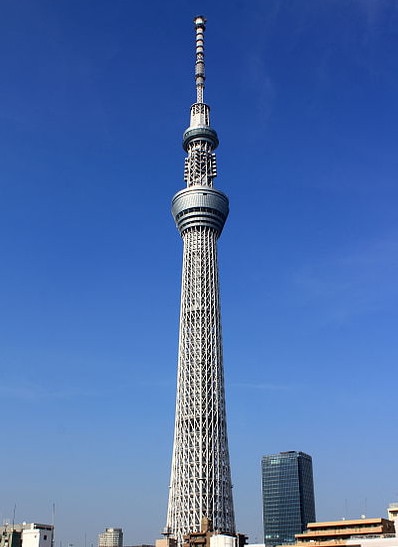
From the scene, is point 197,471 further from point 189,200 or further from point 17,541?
point 189,200

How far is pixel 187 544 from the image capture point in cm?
14288

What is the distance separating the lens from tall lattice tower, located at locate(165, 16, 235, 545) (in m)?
169

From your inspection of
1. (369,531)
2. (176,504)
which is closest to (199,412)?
(176,504)

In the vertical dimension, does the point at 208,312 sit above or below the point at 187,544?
above

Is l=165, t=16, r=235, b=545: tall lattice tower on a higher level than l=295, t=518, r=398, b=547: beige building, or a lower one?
higher

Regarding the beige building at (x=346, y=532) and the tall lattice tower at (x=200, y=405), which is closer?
the beige building at (x=346, y=532)

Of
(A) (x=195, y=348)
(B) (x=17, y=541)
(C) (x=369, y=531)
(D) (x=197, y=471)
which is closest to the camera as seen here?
(C) (x=369, y=531)

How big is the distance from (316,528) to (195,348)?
187 feet

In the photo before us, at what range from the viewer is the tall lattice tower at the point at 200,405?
554 feet

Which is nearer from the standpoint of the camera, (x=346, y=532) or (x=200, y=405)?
(x=346, y=532)

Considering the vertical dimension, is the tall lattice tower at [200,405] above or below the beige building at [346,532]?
above

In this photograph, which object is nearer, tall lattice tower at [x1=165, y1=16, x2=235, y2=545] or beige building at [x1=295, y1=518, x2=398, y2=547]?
beige building at [x1=295, y1=518, x2=398, y2=547]

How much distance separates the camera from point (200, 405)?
177 m

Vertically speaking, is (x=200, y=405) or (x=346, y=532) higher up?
(x=200, y=405)
